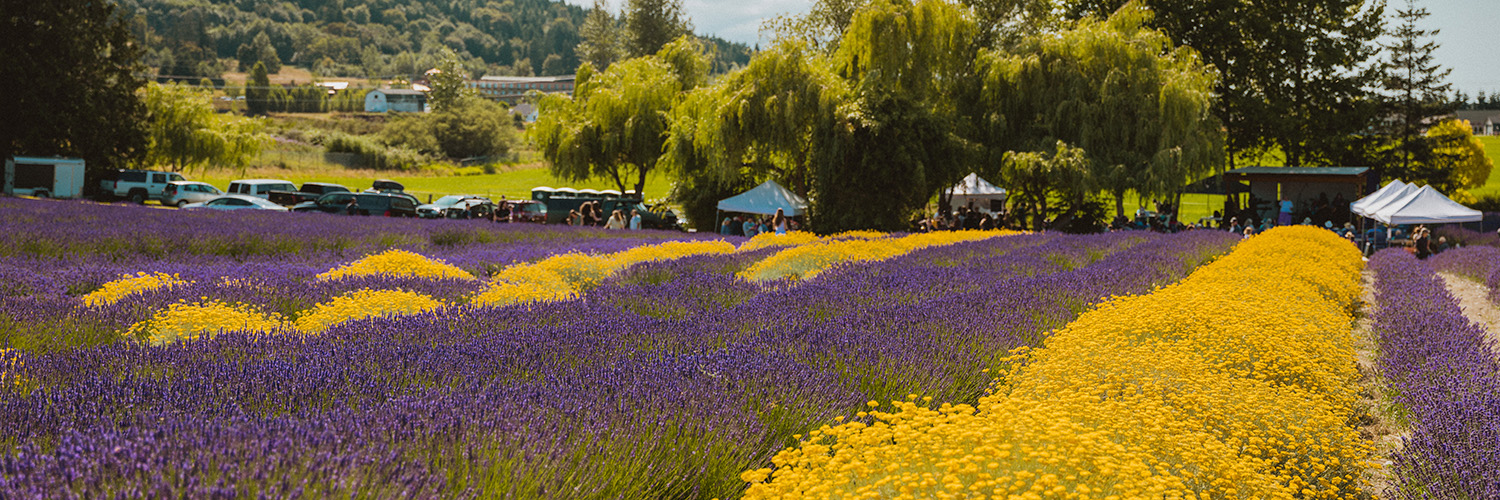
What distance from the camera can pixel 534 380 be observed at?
382cm

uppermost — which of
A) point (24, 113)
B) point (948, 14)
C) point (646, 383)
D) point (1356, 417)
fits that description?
point (948, 14)

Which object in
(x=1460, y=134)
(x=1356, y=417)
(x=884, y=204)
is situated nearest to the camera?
(x=1356, y=417)

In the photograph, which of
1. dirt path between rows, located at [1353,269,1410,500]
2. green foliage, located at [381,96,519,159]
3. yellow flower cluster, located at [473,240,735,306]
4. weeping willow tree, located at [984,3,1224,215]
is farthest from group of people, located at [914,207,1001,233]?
green foliage, located at [381,96,519,159]

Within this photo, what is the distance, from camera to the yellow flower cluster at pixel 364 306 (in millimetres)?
6484

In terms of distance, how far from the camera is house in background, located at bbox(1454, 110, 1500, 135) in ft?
471

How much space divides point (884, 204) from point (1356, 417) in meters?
19.6

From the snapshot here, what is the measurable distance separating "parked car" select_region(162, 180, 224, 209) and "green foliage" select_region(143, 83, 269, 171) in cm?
1515

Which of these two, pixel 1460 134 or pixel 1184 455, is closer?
pixel 1184 455

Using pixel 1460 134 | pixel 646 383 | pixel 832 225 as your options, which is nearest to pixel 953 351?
pixel 646 383

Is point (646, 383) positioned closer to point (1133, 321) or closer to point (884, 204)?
point (1133, 321)

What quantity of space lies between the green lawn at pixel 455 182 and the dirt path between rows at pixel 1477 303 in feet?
160

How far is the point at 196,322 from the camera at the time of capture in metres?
6.11

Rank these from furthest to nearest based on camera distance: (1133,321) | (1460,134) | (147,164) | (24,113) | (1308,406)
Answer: (147,164)
(1460,134)
(24,113)
(1133,321)
(1308,406)

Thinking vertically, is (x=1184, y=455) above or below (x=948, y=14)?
below
